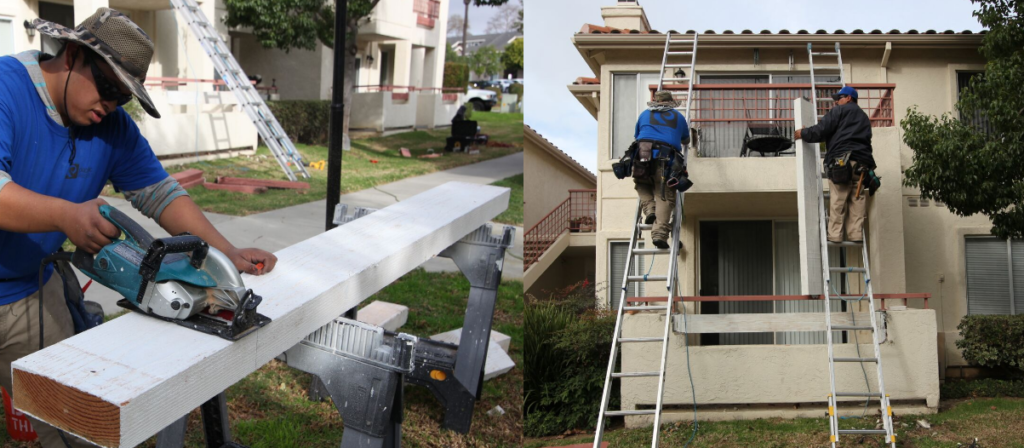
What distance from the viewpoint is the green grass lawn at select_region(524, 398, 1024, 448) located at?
358cm

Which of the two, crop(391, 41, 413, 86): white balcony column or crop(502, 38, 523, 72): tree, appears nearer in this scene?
crop(391, 41, 413, 86): white balcony column

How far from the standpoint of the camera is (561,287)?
14.6ft

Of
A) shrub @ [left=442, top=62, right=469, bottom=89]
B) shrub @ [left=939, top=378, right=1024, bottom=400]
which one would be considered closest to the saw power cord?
shrub @ [left=939, top=378, right=1024, bottom=400]

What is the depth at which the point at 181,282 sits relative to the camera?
1427 millimetres

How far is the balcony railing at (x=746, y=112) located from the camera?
4859mm

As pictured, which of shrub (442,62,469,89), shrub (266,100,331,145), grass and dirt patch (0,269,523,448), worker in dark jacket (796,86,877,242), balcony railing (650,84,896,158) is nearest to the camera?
grass and dirt patch (0,269,523,448)

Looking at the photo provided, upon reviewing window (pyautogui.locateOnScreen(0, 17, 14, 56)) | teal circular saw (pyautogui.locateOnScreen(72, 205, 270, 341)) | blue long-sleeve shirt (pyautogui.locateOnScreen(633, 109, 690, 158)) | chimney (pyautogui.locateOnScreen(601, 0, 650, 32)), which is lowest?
teal circular saw (pyautogui.locateOnScreen(72, 205, 270, 341))

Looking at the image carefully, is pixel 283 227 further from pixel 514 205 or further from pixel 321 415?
pixel 321 415

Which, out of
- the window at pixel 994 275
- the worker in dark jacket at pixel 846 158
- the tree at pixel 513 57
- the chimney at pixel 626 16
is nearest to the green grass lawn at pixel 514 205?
the chimney at pixel 626 16

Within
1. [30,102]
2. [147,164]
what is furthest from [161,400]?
[147,164]

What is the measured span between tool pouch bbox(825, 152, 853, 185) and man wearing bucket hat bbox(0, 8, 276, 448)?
141 inches

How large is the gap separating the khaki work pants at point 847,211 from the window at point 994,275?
69 cm

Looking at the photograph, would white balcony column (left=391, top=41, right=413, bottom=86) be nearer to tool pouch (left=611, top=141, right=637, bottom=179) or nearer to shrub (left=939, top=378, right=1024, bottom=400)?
tool pouch (left=611, top=141, right=637, bottom=179)

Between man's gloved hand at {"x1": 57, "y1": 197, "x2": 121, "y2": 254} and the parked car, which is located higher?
the parked car
